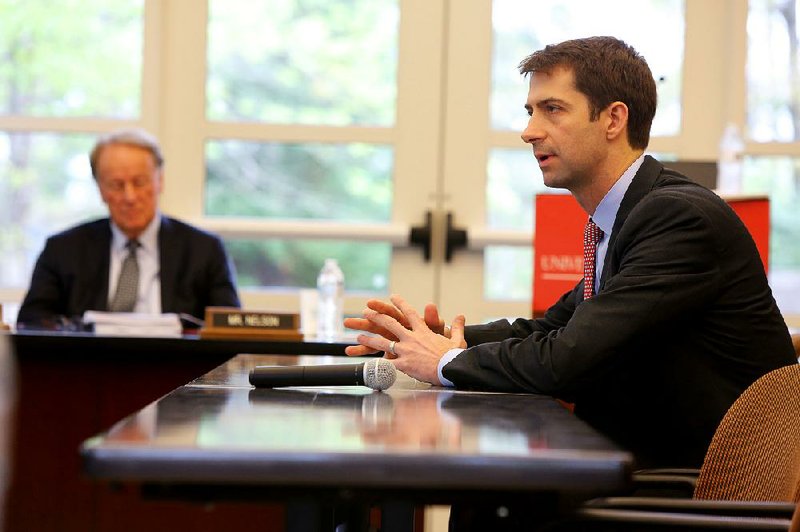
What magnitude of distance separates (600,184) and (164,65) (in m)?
3.56

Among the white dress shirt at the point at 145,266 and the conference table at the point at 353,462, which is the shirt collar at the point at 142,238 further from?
the conference table at the point at 353,462

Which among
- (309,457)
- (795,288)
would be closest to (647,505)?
(309,457)

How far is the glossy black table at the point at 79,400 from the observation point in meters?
3.42

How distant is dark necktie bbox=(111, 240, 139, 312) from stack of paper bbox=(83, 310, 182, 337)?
0.53 meters

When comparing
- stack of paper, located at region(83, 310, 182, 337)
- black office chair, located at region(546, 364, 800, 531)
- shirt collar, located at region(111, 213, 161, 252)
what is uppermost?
shirt collar, located at region(111, 213, 161, 252)

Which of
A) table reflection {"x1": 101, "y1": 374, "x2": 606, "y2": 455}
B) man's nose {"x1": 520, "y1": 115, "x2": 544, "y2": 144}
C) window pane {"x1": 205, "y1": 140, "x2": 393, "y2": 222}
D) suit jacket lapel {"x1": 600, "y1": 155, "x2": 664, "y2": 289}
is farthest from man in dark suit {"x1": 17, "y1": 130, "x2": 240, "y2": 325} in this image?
table reflection {"x1": 101, "y1": 374, "x2": 606, "y2": 455}

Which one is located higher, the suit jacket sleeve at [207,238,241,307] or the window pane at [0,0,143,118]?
the window pane at [0,0,143,118]

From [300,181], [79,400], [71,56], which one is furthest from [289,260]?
[79,400]

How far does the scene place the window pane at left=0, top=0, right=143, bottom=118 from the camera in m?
5.50

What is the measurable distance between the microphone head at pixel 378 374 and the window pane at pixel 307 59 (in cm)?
364

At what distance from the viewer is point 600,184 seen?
2.40m

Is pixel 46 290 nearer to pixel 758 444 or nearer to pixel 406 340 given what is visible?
pixel 406 340

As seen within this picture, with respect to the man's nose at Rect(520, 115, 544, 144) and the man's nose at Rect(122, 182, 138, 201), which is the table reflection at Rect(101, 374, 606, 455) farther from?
the man's nose at Rect(122, 182, 138, 201)

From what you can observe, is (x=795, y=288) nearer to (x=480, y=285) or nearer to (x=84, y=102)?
(x=480, y=285)
